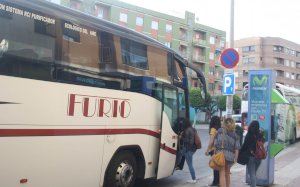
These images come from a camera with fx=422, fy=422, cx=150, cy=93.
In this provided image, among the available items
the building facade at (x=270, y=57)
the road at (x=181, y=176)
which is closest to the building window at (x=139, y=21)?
the building facade at (x=270, y=57)

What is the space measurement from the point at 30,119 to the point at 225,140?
13.7 feet

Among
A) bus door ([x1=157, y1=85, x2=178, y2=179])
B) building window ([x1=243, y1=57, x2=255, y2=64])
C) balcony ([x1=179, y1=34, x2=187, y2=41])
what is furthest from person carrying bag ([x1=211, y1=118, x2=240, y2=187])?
building window ([x1=243, y1=57, x2=255, y2=64])

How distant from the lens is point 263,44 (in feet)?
329

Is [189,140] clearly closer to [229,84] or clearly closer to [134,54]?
[134,54]

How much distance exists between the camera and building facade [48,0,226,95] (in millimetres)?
59344

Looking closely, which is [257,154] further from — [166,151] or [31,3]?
[31,3]

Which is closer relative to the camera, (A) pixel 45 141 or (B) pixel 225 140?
(A) pixel 45 141

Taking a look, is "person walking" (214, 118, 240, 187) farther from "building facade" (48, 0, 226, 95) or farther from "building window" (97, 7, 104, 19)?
"building window" (97, 7, 104, 19)

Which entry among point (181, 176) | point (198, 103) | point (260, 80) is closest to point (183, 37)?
point (198, 103)

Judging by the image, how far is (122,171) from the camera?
840 cm

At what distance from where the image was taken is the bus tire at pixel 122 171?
809 centimetres

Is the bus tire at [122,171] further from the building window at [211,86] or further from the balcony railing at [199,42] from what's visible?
the building window at [211,86]

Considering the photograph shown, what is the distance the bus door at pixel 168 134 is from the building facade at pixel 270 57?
8859 cm

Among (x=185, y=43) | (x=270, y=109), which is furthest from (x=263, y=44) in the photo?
(x=270, y=109)
